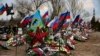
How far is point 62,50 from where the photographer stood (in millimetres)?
27750

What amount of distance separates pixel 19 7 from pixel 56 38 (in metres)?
54.1

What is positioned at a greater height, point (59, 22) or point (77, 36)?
point (59, 22)

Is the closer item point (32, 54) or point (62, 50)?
point (32, 54)

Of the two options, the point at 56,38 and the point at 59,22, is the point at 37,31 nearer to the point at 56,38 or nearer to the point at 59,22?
the point at 59,22

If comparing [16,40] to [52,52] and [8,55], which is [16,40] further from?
[52,52]

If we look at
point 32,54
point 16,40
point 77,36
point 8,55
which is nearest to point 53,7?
point 77,36

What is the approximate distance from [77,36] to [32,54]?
24202 mm

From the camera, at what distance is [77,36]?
47.2 meters

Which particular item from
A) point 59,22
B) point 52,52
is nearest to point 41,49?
point 52,52

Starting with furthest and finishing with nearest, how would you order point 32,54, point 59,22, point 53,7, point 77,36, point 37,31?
point 53,7
point 77,36
point 59,22
point 37,31
point 32,54

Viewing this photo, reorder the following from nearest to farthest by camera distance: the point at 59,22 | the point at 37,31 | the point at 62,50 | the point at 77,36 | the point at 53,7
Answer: the point at 37,31, the point at 62,50, the point at 59,22, the point at 77,36, the point at 53,7

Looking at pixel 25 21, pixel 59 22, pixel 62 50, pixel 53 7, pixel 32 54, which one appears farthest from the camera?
pixel 53 7

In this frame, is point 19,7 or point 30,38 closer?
point 30,38

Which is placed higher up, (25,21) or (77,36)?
(25,21)
